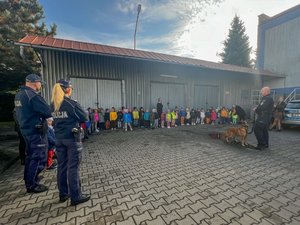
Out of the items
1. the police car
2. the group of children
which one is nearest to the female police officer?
the group of children

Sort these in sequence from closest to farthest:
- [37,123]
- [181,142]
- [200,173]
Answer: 1. [37,123]
2. [200,173]
3. [181,142]

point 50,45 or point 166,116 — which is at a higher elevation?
point 50,45

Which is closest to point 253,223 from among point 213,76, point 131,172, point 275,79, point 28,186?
point 131,172

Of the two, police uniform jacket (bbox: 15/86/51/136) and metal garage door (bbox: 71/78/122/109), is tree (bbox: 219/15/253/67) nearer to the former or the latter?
metal garage door (bbox: 71/78/122/109)

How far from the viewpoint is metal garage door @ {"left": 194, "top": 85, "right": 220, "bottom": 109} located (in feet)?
42.1

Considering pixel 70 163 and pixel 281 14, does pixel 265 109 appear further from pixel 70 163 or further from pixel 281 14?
pixel 281 14

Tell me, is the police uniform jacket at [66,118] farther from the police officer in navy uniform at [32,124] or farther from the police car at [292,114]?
the police car at [292,114]

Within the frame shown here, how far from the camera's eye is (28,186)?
9.82 ft

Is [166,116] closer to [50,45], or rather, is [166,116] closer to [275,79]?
[50,45]

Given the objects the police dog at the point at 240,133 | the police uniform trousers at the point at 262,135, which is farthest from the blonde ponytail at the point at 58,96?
the police uniform trousers at the point at 262,135

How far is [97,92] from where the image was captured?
9.54m

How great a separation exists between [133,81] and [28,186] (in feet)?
26.7

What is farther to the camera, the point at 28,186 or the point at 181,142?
the point at 181,142

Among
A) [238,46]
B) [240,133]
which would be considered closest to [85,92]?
[240,133]
